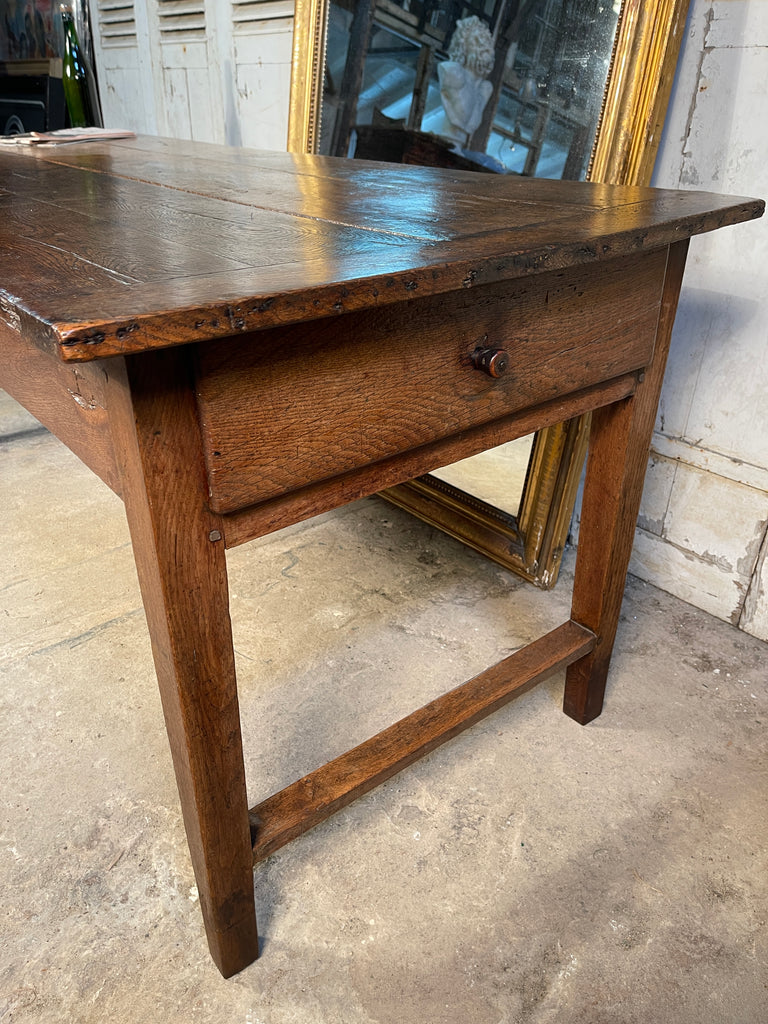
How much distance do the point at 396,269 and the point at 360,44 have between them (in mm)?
1946

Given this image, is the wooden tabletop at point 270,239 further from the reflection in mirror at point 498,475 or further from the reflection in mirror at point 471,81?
the reflection in mirror at point 498,475

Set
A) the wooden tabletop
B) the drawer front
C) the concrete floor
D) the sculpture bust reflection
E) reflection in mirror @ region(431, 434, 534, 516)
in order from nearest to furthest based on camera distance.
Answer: the wooden tabletop, the drawer front, the concrete floor, the sculpture bust reflection, reflection in mirror @ region(431, 434, 534, 516)

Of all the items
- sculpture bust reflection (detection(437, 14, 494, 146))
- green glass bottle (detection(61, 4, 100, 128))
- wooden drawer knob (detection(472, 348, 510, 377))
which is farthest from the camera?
green glass bottle (detection(61, 4, 100, 128))

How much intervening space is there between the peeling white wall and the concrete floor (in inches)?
5.0

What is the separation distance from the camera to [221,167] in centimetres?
180

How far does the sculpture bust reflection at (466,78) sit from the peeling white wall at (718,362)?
48 centimetres

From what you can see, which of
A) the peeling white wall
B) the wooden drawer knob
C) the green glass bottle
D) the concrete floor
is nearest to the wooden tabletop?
the wooden drawer knob

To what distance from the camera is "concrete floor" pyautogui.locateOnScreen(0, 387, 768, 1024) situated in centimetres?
115

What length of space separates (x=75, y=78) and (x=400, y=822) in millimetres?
2630

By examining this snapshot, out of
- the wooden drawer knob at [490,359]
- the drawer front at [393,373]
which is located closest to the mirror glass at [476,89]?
the drawer front at [393,373]

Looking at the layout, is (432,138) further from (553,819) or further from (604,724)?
(553,819)

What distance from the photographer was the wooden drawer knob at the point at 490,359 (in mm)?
951

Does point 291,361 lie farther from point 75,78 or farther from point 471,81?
point 75,78

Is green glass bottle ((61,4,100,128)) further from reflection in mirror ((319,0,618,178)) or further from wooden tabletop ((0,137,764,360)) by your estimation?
wooden tabletop ((0,137,764,360))
